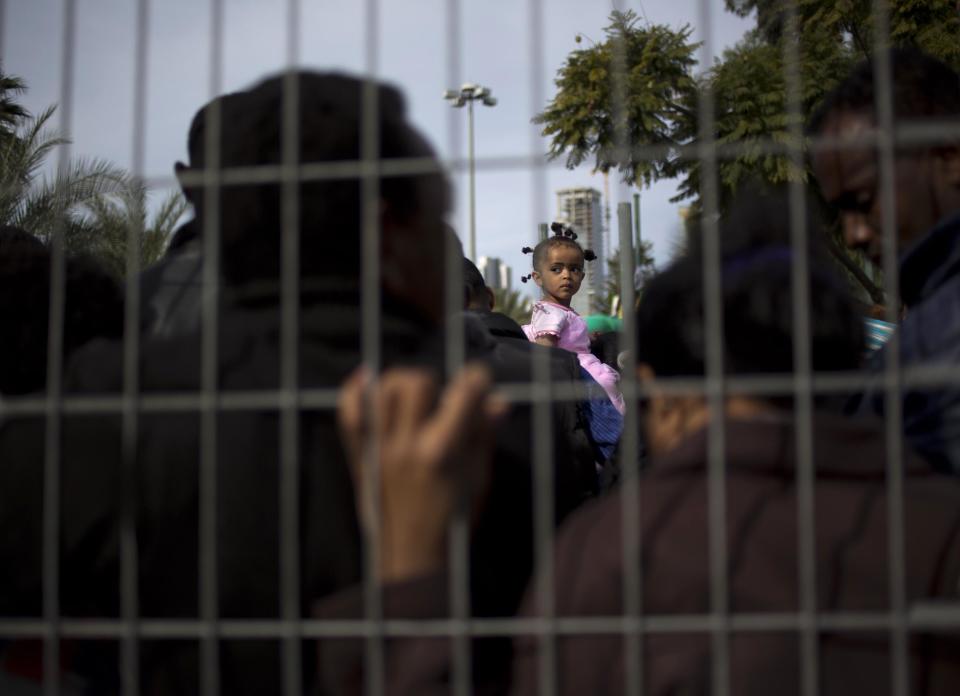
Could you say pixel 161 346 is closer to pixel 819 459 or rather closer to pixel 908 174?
pixel 819 459

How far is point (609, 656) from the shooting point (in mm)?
1232

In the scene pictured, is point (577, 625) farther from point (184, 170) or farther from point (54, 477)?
point (184, 170)

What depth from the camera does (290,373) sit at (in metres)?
1.22

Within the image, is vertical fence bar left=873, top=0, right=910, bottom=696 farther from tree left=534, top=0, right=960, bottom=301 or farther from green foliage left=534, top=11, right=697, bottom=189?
green foliage left=534, top=11, right=697, bottom=189

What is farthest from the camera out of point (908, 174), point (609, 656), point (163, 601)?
point (908, 174)

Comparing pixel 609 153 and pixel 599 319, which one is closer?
pixel 609 153

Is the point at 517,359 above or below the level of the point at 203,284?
below

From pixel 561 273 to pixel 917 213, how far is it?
2.83m

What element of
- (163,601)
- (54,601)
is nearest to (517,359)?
(163,601)

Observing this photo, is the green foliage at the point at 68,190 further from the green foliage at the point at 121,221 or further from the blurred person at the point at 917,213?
the blurred person at the point at 917,213

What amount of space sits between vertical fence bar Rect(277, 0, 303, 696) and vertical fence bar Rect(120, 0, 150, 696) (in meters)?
0.19

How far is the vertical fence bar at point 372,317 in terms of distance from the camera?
1.19 m

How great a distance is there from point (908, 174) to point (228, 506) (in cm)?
118

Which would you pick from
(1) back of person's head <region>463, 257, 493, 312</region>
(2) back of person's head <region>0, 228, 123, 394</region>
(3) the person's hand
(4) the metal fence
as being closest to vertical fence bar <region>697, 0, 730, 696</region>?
(4) the metal fence
